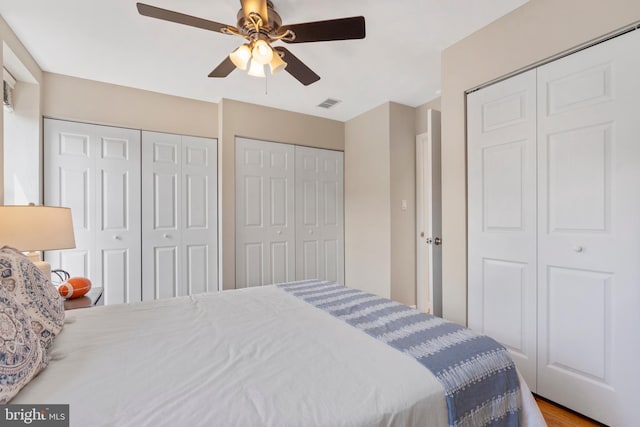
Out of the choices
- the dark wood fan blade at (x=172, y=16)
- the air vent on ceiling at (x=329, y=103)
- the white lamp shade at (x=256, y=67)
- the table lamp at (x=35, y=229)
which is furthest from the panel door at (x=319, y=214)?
the table lamp at (x=35, y=229)

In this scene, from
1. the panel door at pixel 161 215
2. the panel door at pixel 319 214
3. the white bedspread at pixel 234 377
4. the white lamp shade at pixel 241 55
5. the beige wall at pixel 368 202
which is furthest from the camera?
the panel door at pixel 319 214

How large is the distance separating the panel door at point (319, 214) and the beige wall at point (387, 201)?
1.20 feet

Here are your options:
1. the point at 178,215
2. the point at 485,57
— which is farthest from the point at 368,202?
the point at 178,215

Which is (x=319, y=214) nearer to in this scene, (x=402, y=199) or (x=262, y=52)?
(x=402, y=199)

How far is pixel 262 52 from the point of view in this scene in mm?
1635

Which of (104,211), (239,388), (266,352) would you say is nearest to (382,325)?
(266,352)

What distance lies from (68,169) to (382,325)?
316cm

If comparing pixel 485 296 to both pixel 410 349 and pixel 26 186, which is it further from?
pixel 26 186

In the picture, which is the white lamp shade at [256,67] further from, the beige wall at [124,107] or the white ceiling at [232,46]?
the beige wall at [124,107]

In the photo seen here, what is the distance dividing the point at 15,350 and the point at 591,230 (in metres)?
2.51

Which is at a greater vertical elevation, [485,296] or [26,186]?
[26,186]

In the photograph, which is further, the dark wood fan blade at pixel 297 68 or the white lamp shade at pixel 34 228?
the dark wood fan blade at pixel 297 68

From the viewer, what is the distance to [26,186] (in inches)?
102

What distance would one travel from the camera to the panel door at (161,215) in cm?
314
